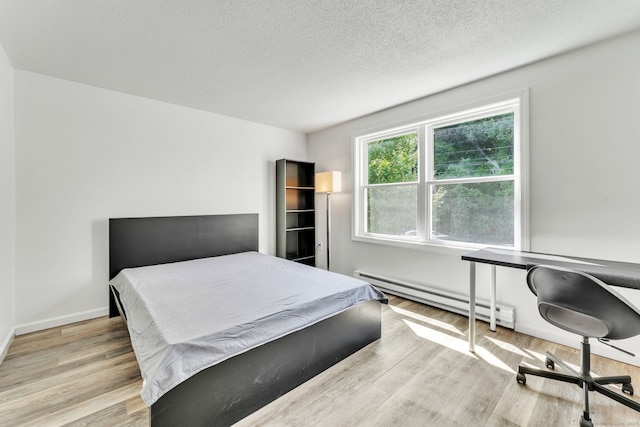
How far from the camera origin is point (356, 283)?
2359 millimetres

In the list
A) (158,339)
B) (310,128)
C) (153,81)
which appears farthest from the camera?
(310,128)

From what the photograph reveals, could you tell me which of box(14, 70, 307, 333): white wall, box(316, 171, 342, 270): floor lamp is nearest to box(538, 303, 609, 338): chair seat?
box(316, 171, 342, 270): floor lamp

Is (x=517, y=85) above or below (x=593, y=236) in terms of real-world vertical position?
above

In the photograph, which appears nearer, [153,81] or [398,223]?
[153,81]

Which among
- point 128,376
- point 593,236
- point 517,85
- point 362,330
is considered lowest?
point 128,376

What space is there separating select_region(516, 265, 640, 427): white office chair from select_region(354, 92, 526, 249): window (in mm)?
1009

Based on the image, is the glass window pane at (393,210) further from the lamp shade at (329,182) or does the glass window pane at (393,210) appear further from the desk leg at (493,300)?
the desk leg at (493,300)

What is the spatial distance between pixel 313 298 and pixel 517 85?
2.68 m

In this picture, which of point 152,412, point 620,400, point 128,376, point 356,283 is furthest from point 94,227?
point 620,400

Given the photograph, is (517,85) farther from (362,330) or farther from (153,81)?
(153,81)

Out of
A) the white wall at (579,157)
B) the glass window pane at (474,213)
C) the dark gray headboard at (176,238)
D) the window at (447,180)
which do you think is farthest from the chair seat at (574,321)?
the dark gray headboard at (176,238)

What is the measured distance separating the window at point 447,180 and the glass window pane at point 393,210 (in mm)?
13

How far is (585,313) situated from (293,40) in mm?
2570

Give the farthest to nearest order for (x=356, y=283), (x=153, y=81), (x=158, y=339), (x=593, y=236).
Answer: (x=153, y=81) < (x=356, y=283) < (x=593, y=236) < (x=158, y=339)
